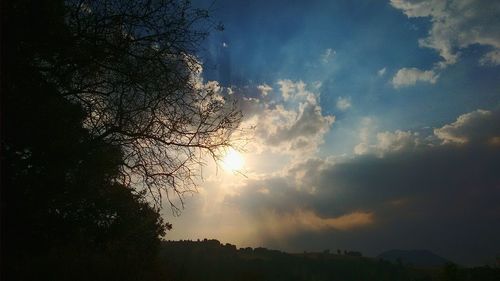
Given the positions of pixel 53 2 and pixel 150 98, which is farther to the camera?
pixel 150 98

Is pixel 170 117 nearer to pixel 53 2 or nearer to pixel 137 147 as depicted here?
pixel 137 147

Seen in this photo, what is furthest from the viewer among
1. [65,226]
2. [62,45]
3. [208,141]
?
[65,226]

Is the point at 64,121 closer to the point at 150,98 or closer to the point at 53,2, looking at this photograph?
the point at 150,98

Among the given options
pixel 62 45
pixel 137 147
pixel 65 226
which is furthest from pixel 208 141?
pixel 65 226

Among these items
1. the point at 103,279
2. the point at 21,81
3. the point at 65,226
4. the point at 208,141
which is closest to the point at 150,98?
the point at 208,141

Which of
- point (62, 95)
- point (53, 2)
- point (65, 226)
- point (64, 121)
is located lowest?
point (65, 226)

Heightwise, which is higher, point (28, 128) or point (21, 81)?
point (21, 81)

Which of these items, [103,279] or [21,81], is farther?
[103,279]

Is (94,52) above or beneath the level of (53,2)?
beneath

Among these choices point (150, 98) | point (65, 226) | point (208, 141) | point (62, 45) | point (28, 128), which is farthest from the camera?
point (65, 226)

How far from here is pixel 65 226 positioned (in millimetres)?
12828

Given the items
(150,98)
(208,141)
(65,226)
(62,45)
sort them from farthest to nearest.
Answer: (65,226) < (208,141) < (150,98) < (62,45)

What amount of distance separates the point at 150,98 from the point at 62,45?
2.06 m

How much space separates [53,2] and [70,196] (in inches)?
186
